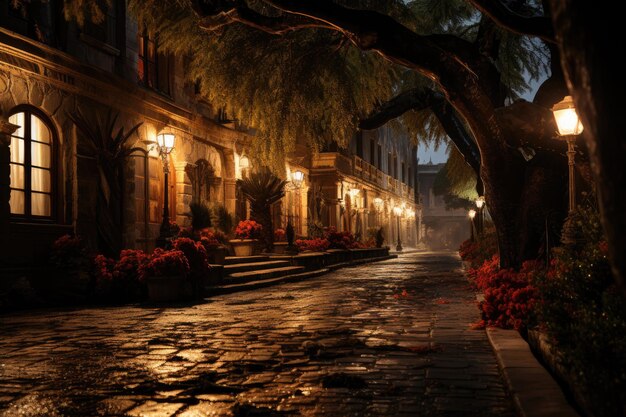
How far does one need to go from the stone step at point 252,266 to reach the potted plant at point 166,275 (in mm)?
3528

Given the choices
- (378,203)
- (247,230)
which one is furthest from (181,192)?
(378,203)

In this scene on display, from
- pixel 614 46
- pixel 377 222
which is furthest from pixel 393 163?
pixel 614 46

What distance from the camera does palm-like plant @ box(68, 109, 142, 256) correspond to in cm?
1483

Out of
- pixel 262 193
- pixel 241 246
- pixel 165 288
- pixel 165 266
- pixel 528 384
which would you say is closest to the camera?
pixel 528 384

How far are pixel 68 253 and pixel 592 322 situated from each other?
10690 millimetres

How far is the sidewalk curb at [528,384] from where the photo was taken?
4.09m

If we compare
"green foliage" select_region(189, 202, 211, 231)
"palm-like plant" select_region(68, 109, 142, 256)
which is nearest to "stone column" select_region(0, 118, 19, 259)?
"palm-like plant" select_region(68, 109, 142, 256)

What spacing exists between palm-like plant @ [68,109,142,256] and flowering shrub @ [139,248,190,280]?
2950 mm

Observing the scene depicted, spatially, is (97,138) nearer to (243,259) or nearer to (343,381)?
(243,259)

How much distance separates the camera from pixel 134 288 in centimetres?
1286

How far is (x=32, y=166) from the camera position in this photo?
13234mm

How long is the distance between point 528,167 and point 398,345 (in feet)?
18.2

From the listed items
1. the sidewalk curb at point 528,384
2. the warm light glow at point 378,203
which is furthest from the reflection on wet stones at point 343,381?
the warm light glow at point 378,203

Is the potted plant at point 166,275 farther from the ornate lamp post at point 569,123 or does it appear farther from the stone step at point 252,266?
the ornate lamp post at point 569,123
